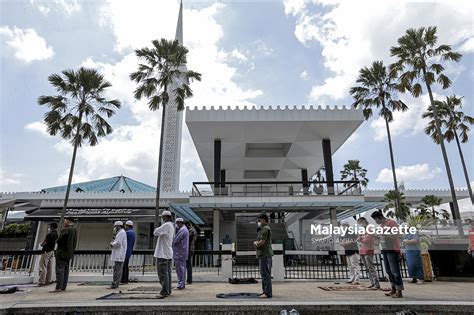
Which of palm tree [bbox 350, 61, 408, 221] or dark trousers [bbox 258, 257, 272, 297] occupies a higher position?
palm tree [bbox 350, 61, 408, 221]

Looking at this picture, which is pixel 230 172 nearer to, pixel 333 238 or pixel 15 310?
pixel 333 238

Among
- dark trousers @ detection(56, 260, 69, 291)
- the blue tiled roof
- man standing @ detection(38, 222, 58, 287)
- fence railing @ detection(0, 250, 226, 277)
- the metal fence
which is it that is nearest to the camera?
dark trousers @ detection(56, 260, 69, 291)

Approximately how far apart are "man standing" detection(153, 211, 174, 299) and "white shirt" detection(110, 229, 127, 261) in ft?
6.29

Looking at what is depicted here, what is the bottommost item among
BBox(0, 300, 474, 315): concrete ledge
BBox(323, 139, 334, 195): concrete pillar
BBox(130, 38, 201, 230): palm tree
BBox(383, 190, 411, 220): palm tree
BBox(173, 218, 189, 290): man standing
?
BBox(0, 300, 474, 315): concrete ledge

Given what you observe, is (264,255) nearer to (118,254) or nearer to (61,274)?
(118,254)

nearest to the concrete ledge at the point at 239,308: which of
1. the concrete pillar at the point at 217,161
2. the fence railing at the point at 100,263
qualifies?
the fence railing at the point at 100,263

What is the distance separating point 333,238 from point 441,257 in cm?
747

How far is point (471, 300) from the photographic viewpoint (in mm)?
4750

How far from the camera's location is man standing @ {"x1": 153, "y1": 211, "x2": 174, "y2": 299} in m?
5.22

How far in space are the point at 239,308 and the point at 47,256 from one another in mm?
5997

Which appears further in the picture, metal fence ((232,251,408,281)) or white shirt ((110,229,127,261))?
metal fence ((232,251,408,281))

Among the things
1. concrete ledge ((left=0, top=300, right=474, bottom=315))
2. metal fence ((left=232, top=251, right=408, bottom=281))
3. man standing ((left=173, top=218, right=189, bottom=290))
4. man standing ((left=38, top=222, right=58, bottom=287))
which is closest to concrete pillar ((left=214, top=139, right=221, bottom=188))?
metal fence ((left=232, top=251, right=408, bottom=281))

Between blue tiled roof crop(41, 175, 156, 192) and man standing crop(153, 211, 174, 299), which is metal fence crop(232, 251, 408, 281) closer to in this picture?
man standing crop(153, 211, 174, 299)

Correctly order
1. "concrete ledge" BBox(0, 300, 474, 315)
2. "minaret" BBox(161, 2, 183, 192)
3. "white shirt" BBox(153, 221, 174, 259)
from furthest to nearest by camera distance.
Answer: "minaret" BBox(161, 2, 183, 192)
"white shirt" BBox(153, 221, 174, 259)
"concrete ledge" BBox(0, 300, 474, 315)
